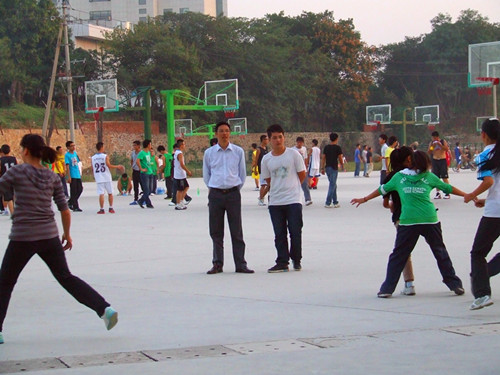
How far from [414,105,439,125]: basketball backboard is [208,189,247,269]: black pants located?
6309 cm

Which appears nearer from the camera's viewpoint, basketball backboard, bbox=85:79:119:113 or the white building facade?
basketball backboard, bbox=85:79:119:113

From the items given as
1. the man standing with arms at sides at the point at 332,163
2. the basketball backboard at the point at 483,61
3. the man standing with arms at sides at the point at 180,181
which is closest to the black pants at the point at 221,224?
the man standing with arms at sides at the point at 332,163

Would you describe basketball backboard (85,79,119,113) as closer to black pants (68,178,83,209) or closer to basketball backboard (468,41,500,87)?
basketball backboard (468,41,500,87)

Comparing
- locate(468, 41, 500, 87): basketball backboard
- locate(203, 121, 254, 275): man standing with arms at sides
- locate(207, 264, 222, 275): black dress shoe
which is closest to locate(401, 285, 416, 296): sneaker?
locate(203, 121, 254, 275): man standing with arms at sides

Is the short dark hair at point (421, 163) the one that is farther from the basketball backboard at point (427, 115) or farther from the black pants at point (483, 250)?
the basketball backboard at point (427, 115)

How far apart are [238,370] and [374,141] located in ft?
251

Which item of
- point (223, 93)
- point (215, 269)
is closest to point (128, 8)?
point (223, 93)

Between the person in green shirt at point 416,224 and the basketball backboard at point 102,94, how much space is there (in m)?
45.0

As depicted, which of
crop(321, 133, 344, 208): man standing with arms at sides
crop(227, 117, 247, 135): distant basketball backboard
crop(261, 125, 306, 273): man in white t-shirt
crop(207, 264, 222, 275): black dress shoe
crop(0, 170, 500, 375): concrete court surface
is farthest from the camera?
crop(227, 117, 247, 135): distant basketball backboard

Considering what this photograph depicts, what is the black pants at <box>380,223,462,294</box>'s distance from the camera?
8.18 metres

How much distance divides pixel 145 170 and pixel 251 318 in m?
15.5

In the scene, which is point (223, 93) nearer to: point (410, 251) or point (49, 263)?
point (410, 251)

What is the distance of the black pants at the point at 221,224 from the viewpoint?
33.9 ft

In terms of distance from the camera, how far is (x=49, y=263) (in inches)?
266
